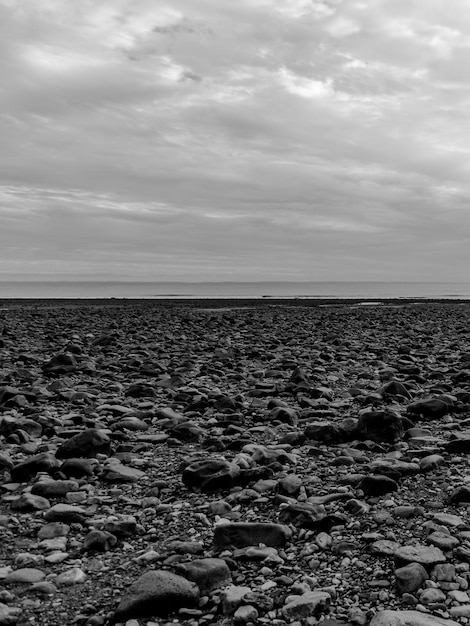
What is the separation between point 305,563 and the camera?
328cm

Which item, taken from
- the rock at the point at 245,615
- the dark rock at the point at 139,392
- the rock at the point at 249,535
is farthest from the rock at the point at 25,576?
the dark rock at the point at 139,392

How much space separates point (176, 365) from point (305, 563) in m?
9.14

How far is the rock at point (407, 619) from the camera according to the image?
99.3 inches

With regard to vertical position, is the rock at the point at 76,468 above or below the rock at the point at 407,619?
below

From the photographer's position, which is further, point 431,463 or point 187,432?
point 187,432

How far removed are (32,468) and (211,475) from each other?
1.46 m

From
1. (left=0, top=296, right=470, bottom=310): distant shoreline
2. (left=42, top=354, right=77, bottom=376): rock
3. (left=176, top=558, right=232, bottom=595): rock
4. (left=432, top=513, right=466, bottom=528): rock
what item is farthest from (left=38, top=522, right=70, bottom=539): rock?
(left=0, top=296, right=470, bottom=310): distant shoreline

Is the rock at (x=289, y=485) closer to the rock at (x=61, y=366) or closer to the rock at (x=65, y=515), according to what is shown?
the rock at (x=65, y=515)

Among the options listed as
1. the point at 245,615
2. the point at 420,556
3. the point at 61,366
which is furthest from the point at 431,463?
the point at 61,366

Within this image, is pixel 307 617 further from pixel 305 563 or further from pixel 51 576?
pixel 51 576

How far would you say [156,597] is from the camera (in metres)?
2.83

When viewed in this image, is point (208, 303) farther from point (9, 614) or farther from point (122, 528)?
point (9, 614)

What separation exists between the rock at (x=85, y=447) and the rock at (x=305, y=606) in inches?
124

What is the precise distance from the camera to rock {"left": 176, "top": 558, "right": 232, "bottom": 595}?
302 centimetres
